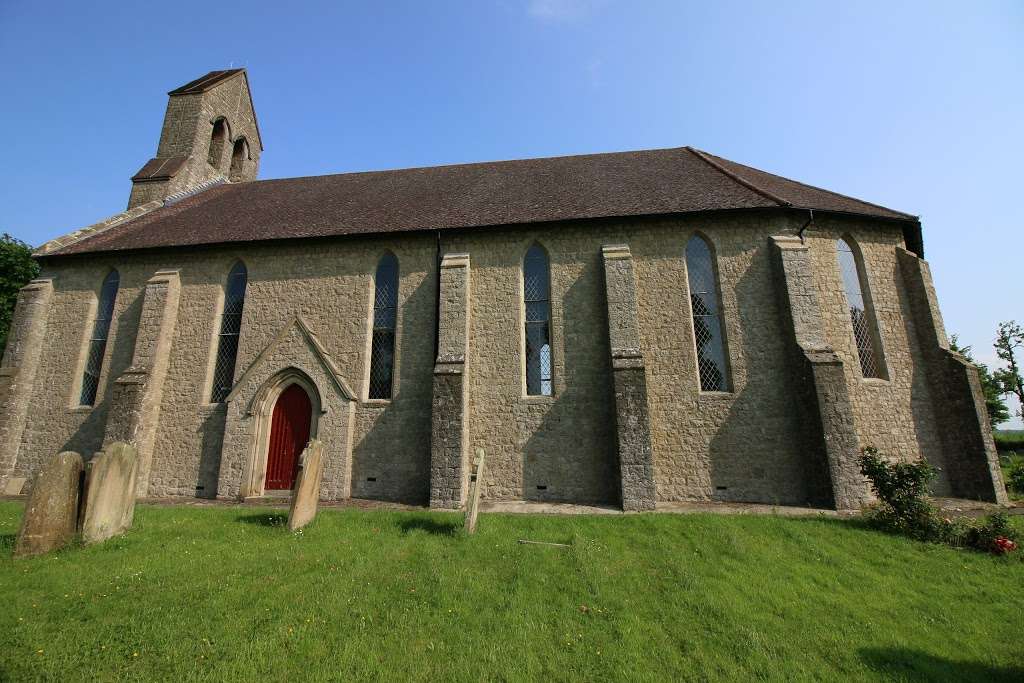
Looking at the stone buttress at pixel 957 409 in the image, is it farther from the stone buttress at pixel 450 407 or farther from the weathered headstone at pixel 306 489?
the weathered headstone at pixel 306 489

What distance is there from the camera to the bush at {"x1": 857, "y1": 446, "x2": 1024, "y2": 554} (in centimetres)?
752

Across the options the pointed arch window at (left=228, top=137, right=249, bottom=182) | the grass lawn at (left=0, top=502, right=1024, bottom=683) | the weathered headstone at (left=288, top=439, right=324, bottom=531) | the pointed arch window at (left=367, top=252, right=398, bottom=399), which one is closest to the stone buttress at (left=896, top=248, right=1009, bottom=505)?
the grass lawn at (left=0, top=502, right=1024, bottom=683)

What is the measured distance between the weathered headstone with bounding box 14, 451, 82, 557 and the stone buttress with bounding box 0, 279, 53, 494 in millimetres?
9407

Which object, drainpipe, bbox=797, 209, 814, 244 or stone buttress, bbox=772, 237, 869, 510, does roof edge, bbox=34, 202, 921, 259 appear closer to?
drainpipe, bbox=797, 209, 814, 244

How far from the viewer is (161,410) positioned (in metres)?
12.7

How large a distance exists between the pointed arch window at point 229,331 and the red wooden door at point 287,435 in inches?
81.7

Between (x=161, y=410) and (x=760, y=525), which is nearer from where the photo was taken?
(x=760, y=525)

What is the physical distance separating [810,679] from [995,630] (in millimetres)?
3278

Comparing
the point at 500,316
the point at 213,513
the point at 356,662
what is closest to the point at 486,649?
the point at 356,662

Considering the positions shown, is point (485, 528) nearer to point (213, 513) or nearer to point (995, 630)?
point (213, 513)

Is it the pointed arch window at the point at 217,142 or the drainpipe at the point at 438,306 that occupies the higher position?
the pointed arch window at the point at 217,142

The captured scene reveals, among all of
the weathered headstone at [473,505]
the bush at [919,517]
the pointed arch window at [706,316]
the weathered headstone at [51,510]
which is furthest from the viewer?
the pointed arch window at [706,316]

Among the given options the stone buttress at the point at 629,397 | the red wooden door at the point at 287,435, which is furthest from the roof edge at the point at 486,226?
the red wooden door at the point at 287,435

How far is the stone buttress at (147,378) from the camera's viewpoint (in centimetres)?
1187
